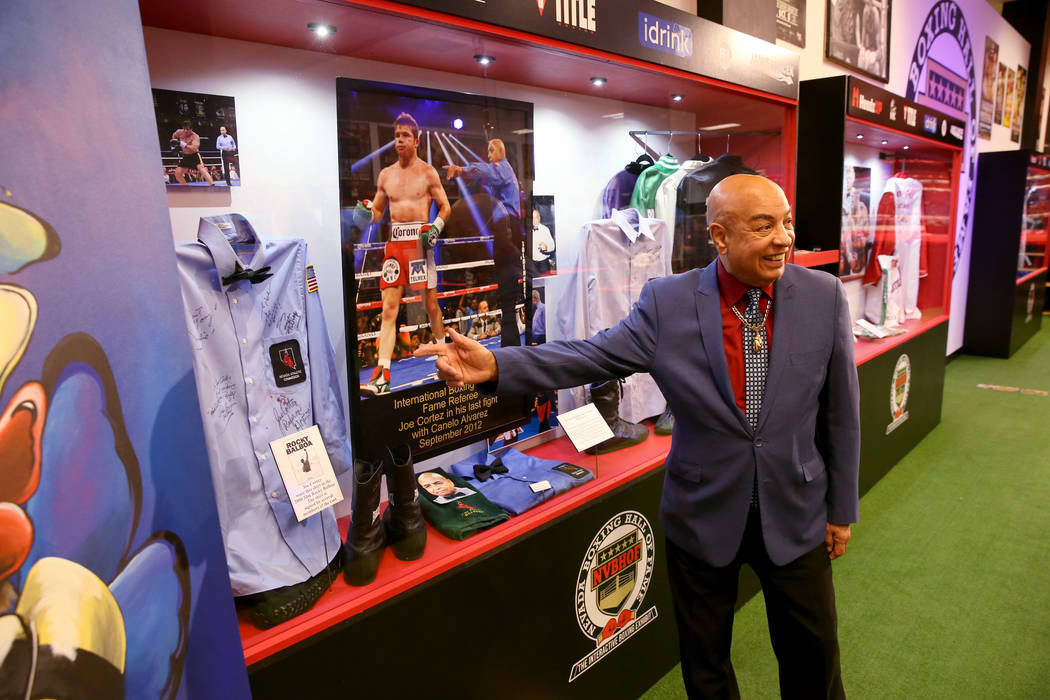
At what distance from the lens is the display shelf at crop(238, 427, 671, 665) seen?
146 cm

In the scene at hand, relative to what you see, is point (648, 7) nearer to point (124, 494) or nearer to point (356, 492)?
point (356, 492)

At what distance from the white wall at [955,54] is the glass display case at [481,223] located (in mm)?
1663

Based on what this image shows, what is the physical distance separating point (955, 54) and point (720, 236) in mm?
7146

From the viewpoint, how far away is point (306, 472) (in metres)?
1.56

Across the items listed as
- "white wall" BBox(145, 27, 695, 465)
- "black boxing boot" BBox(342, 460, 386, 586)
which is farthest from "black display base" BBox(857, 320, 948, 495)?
"white wall" BBox(145, 27, 695, 465)

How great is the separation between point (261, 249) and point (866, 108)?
3438 mm

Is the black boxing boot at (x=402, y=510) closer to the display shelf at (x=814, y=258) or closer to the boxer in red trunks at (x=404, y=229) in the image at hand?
the boxer in red trunks at (x=404, y=229)

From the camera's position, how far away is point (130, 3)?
0.92 m

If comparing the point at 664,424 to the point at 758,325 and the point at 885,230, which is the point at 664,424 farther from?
the point at 885,230

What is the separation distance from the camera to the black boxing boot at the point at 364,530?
1.66 m

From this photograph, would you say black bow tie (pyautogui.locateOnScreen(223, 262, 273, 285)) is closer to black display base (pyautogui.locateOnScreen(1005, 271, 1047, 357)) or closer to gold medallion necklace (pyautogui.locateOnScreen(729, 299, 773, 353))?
gold medallion necklace (pyautogui.locateOnScreen(729, 299, 773, 353))

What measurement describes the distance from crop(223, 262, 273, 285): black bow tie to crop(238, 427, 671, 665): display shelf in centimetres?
69

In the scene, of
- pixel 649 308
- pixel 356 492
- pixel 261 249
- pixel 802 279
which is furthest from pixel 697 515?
pixel 261 249
